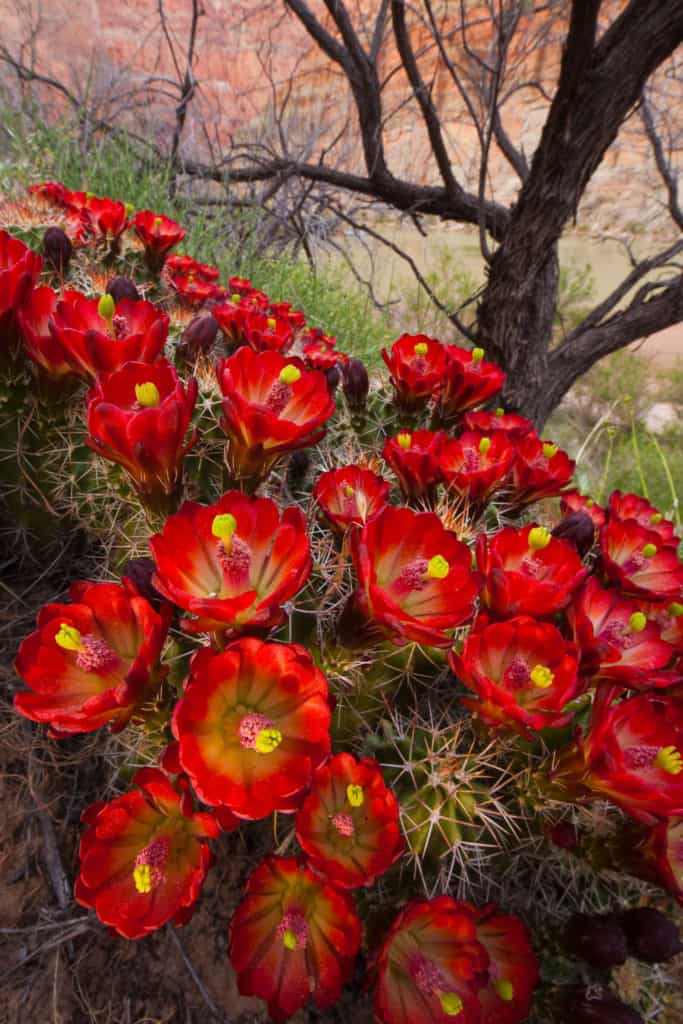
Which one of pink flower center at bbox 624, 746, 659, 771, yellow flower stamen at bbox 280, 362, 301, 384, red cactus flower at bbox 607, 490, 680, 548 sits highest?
yellow flower stamen at bbox 280, 362, 301, 384

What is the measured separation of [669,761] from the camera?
667 mm

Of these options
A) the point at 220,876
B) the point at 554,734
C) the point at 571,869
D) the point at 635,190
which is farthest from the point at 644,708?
the point at 635,190

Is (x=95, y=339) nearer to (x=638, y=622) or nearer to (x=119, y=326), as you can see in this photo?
(x=119, y=326)

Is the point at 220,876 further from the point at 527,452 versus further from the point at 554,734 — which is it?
the point at 527,452

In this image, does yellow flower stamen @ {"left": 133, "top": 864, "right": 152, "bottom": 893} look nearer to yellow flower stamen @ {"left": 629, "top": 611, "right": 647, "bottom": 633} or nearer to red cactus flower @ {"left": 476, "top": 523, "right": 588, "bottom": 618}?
red cactus flower @ {"left": 476, "top": 523, "right": 588, "bottom": 618}

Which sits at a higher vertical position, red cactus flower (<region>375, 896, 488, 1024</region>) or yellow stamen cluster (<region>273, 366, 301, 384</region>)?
yellow stamen cluster (<region>273, 366, 301, 384</region>)

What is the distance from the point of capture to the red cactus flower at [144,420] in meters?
0.70

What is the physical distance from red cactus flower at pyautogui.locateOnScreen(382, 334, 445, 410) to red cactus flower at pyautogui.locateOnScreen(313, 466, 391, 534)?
0.40m

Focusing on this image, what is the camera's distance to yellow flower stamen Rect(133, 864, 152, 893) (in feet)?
1.96

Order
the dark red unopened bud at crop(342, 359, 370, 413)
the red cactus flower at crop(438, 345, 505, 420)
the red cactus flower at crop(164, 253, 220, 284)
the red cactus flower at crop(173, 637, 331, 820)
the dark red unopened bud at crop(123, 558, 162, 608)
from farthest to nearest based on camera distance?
the red cactus flower at crop(164, 253, 220, 284) → the dark red unopened bud at crop(342, 359, 370, 413) → the red cactus flower at crop(438, 345, 505, 420) → the dark red unopened bud at crop(123, 558, 162, 608) → the red cactus flower at crop(173, 637, 331, 820)

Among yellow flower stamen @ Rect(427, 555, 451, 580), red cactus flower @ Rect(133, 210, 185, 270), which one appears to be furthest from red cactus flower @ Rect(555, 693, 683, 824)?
red cactus flower @ Rect(133, 210, 185, 270)

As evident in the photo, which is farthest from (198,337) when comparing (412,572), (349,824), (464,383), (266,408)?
(349,824)

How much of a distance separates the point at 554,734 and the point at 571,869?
0.21 meters

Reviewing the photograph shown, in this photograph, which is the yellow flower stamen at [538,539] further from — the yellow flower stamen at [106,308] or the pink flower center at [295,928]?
the yellow flower stamen at [106,308]
